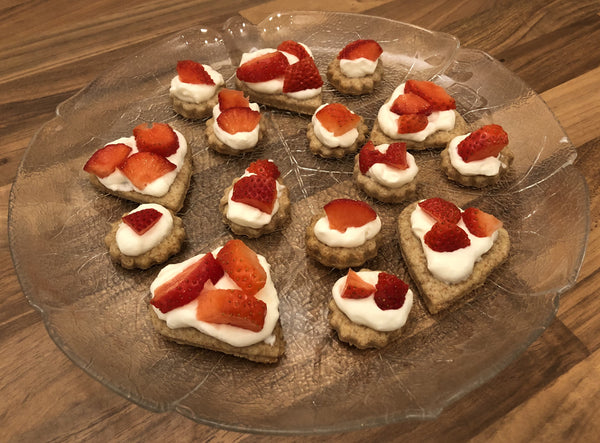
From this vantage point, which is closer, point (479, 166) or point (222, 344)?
point (222, 344)

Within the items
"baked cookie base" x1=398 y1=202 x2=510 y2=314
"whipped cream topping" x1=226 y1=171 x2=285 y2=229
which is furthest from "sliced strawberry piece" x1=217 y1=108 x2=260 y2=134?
"baked cookie base" x1=398 y1=202 x2=510 y2=314

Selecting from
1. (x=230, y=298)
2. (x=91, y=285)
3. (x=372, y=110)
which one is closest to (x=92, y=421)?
(x=91, y=285)

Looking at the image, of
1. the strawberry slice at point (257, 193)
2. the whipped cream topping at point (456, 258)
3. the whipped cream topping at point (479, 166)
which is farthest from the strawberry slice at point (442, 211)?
the strawberry slice at point (257, 193)

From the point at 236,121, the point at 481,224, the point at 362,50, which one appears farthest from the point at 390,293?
the point at 362,50

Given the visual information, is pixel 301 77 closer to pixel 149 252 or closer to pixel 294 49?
pixel 294 49

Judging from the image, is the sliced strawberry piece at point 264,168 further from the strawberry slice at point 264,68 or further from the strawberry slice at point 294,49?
the strawberry slice at point 294,49
